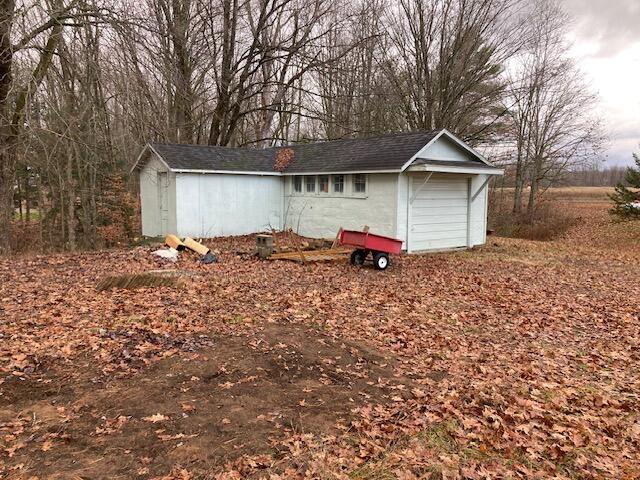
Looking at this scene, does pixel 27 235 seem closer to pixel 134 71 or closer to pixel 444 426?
pixel 134 71

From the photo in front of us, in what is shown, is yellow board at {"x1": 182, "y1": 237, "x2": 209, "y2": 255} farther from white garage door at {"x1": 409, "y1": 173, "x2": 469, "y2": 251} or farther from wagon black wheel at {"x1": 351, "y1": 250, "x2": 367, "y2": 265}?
white garage door at {"x1": 409, "y1": 173, "x2": 469, "y2": 251}

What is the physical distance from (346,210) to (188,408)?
12.8 m

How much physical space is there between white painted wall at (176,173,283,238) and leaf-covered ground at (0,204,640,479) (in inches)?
274

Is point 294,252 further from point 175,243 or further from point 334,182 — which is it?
point 334,182

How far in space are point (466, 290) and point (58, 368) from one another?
8.11 metres

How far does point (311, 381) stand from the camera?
17.1ft

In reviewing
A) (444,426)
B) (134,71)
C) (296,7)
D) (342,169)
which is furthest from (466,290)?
(296,7)

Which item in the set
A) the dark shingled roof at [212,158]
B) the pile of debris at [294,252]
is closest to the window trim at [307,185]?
the dark shingled roof at [212,158]

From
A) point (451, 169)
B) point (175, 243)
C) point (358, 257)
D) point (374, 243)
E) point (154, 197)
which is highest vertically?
point (451, 169)

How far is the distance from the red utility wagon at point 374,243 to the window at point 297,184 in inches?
269

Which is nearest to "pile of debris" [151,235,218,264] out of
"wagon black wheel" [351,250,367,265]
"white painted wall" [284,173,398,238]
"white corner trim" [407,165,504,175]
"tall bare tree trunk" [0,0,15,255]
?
"wagon black wheel" [351,250,367,265]

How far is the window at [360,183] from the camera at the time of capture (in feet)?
52.3

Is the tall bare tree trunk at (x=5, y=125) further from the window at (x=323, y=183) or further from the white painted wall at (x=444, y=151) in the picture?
Result: the white painted wall at (x=444, y=151)

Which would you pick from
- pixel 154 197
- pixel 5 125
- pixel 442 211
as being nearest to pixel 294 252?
pixel 442 211
